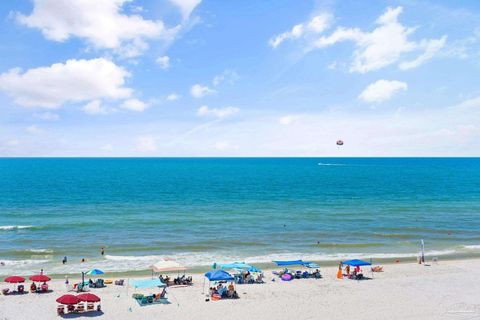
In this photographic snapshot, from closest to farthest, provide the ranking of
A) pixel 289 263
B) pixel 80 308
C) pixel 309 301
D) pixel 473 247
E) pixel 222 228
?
pixel 80 308 → pixel 309 301 → pixel 289 263 → pixel 473 247 → pixel 222 228

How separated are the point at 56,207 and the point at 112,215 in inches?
521

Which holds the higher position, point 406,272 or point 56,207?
point 56,207

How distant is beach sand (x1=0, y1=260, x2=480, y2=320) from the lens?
76.3 ft

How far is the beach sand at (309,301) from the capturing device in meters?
23.3

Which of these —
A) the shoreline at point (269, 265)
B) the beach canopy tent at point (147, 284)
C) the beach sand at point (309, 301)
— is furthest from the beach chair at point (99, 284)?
the beach canopy tent at point (147, 284)

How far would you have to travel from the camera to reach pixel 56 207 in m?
66.9

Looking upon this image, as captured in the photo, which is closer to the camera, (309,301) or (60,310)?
(60,310)

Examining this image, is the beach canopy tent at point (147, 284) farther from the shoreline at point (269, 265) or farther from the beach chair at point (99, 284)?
the shoreline at point (269, 265)

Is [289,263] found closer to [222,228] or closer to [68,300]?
[68,300]

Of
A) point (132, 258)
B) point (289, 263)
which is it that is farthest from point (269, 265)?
point (132, 258)

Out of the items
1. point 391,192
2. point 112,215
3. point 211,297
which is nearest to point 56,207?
point 112,215

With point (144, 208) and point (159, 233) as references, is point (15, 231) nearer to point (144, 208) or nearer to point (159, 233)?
point (159, 233)

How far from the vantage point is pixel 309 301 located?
2591 centimetres

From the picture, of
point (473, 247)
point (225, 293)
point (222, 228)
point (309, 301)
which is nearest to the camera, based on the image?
point (309, 301)
